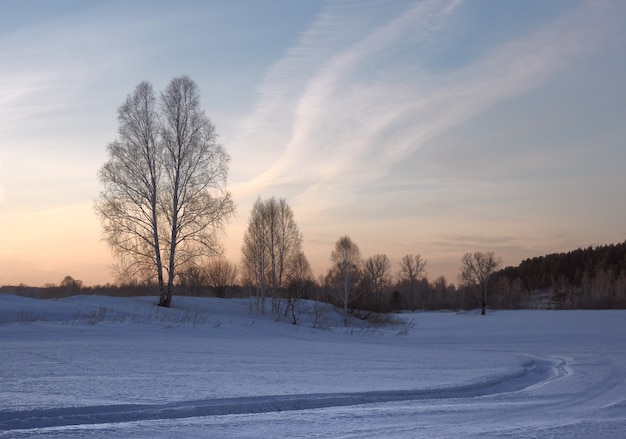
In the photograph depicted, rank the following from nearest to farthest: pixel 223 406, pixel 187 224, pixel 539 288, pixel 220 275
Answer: pixel 223 406
pixel 187 224
pixel 220 275
pixel 539 288

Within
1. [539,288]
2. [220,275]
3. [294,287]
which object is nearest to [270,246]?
[294,287]

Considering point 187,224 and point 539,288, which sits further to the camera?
point 539,288

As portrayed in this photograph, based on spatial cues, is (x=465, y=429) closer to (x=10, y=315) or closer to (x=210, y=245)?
(x=10, y=315)

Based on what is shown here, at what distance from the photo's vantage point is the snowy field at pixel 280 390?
22.2ft

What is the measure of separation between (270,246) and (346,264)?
6.68 meters

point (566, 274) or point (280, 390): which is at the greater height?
point (566, 274)

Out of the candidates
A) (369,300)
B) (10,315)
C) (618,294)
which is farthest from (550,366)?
(618,294)

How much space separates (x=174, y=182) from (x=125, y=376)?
1931cm

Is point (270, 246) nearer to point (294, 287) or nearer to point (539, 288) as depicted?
point (294, 287)

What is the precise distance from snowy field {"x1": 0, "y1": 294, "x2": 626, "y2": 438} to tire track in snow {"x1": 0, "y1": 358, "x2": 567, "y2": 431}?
0.02 meters

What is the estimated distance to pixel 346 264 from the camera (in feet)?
149

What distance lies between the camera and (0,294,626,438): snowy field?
6.78m

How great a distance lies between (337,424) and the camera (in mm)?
7051

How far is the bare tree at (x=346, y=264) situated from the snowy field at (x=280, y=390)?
25.1 meters
